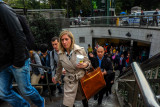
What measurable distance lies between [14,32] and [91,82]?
5.13 ft

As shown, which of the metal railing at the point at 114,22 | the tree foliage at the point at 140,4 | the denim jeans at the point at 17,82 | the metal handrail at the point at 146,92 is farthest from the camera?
the tree foliage at the point at 140,4

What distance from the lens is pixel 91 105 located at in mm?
3250

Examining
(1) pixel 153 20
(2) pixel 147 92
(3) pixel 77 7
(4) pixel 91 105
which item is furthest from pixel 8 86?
(3) pixel 77 7

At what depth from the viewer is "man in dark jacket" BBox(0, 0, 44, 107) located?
60.3 inches

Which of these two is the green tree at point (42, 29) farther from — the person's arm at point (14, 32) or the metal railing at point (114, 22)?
the person's arm at point (14, 32)

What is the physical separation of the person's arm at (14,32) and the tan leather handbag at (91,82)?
114 cm

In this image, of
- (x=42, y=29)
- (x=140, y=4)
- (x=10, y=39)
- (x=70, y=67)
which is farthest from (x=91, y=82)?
(x=140, y=4)

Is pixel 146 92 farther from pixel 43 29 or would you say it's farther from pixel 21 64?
pixel 43 29

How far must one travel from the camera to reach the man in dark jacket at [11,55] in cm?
153

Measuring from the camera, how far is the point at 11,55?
1662mm

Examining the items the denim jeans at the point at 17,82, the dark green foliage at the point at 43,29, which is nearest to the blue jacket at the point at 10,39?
the denim jeans at the point at 17,82

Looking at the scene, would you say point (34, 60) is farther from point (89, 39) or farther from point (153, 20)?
point (89, 39)

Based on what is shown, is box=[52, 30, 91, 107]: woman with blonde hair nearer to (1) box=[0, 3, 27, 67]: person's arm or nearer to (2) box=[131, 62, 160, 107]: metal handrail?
(1) box=[0, 3, 27, 67]: person's arm

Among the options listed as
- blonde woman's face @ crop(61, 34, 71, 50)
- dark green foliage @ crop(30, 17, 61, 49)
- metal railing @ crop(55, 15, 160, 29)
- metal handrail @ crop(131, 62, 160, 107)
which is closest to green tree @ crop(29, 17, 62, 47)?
dark green foliage @ crop(30, 17, 61, 49)
